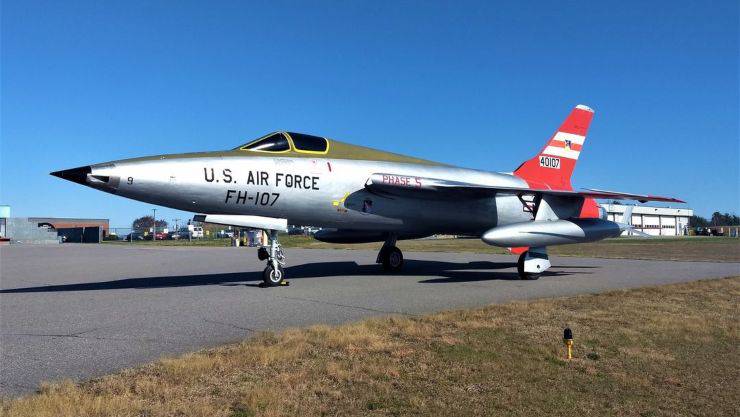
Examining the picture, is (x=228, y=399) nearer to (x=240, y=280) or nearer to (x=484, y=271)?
(x=240, y=280)

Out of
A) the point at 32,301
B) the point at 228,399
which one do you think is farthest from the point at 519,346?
the point at 32,301

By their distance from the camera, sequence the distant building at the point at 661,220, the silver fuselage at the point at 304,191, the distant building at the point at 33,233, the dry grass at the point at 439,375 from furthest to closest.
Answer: the distant building at the point at 661,220, the distant building at the point at 33,233, the silver fuselage at the point at 304,191, the dry grass at the point at 439,375

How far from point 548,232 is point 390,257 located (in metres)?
5.10

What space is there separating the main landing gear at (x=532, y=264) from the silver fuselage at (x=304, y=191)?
170cm

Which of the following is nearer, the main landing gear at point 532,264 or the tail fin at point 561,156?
the main landing gear at point 532,264

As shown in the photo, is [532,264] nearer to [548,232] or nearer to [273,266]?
[548,232]

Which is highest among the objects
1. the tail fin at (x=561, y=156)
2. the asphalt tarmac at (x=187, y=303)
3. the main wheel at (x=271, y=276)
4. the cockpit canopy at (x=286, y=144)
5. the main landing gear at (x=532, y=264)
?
the tail fin at (x=561, y=156)

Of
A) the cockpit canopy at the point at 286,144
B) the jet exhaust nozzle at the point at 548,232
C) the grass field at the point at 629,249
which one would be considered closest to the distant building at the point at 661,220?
the grass field at the point at 629,249

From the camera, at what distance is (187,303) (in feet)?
30.8

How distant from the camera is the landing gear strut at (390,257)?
1628 cm

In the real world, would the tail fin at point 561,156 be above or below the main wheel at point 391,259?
above

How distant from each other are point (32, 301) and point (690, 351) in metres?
11.0

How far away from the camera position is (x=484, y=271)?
16641 millimetres

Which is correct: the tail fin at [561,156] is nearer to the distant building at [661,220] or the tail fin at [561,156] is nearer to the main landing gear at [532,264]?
the main landing gear at [532,264]
